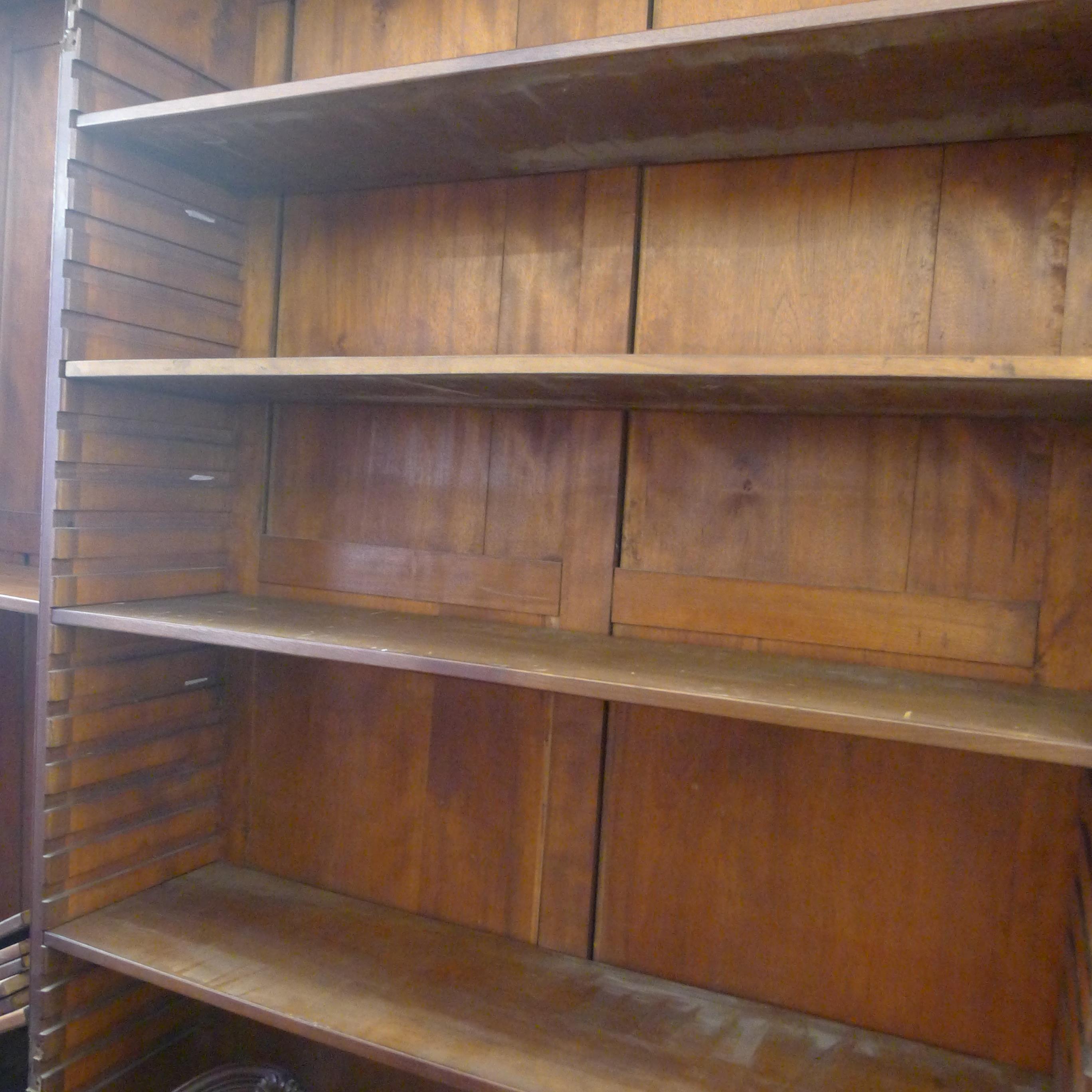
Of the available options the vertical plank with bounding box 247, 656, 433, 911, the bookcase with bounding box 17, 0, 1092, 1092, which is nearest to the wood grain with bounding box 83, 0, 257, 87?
the bookcase with bounding box 17, 0, 1092, 1092

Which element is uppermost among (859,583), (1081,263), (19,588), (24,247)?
(24,247)

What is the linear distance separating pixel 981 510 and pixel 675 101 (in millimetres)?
698

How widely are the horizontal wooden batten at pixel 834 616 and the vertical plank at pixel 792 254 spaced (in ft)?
1.18

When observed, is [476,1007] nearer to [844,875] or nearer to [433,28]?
[844,875]

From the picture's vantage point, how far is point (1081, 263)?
1.21m

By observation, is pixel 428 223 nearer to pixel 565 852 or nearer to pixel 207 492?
pixel 207 492

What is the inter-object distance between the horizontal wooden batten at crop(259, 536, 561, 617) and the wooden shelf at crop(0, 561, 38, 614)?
0.40 m

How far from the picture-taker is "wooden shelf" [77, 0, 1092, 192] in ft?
3.28

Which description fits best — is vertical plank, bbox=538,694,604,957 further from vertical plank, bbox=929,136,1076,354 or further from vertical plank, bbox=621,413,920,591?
vertical plank, bbox=929,136,1076,354

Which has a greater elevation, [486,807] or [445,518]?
[445,518]

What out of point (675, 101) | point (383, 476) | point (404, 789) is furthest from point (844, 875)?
point (675, 101)

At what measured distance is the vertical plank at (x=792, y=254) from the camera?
1300mm

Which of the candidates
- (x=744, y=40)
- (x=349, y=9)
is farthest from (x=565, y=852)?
(x=349, y=9)

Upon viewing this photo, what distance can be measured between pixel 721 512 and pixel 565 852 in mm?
617
